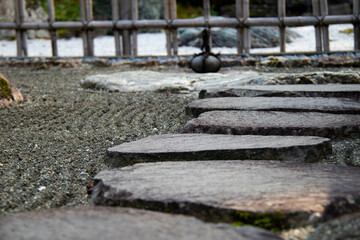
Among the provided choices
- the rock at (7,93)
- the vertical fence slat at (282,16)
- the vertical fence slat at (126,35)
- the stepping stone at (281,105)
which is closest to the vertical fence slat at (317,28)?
the vertical fence slat at (282,16)

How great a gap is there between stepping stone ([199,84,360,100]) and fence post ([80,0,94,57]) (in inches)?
143

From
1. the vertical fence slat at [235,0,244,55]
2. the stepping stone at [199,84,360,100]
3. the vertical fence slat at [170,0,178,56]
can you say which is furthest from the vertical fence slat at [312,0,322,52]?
the stepping stone at [199,84,360,100]

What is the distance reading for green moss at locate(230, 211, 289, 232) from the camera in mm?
1205

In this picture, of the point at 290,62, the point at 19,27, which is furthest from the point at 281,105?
the point at 19,27

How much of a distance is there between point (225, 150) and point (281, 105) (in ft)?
3.36

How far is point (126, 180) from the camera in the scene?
5.03 feet

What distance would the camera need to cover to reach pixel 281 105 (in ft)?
8.85

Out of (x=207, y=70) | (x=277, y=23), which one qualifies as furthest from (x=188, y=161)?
(x=277, y=23)

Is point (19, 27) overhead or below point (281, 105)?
overhead

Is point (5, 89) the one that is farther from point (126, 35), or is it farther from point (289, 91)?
point (126, 35)

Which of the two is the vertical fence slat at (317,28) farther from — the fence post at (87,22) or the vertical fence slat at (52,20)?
the vertical fence slat at (52,20)

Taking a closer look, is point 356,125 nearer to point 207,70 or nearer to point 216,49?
point 207,70

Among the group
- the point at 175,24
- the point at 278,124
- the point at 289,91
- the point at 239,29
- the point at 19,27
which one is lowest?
the point at 278,124

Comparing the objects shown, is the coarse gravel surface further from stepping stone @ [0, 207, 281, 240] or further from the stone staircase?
stepping stone @ [0, 207, 281, 240]
